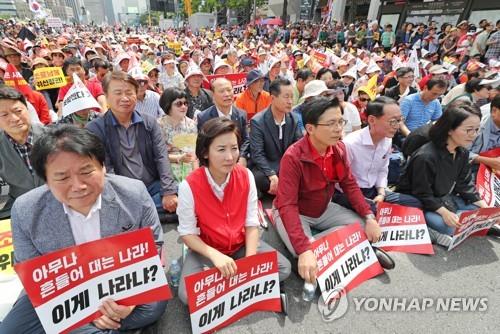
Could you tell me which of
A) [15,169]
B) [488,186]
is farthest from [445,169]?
[15,169]

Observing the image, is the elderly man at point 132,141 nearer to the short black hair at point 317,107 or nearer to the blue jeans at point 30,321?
the blue jeans at point 30,321

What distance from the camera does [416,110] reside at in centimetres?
472

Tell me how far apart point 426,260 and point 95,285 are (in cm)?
283

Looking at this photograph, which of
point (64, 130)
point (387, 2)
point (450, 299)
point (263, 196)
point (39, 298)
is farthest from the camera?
point (387, 2)

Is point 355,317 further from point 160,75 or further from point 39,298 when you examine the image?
point 160,75

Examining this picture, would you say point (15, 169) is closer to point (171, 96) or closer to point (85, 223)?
point (85, 223)

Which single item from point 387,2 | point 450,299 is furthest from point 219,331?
point 387,2

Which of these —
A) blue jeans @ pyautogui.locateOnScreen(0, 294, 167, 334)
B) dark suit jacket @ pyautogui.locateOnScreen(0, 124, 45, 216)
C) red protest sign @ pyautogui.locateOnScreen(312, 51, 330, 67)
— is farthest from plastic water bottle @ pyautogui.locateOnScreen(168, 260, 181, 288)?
red protest sign @ pyautogui.locateOnScreen(312, 51, 330, 67)

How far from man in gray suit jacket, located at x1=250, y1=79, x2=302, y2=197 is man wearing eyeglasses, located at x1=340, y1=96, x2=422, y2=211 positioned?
0.83 m

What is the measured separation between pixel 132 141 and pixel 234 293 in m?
1.87

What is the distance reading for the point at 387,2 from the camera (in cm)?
1812

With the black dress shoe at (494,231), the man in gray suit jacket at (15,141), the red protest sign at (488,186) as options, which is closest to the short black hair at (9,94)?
the man in gray suit jacket at (15,141)

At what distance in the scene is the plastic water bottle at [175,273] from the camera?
8.30 ft

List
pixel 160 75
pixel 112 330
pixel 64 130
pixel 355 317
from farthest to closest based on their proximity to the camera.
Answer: pixel 160 75, pixel 355 317, pixel 112 330, pixel 64 130
